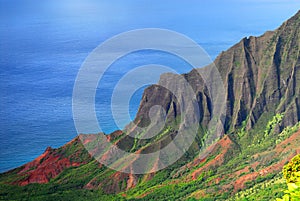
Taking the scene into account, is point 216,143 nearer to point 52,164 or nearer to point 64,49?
point 52,164

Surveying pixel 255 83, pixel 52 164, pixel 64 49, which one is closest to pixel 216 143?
pixel 255 83

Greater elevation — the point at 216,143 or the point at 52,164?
the point at 52,164

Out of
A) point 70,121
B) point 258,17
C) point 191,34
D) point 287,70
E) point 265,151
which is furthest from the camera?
point 258,17

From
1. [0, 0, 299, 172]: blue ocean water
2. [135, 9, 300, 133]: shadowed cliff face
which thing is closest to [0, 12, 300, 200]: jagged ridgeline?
[135, 9, 300, 133]: shadowed cliff face

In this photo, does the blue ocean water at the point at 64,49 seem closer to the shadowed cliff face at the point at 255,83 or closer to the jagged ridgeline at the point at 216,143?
the jagged ridgeline at the point at 216,143

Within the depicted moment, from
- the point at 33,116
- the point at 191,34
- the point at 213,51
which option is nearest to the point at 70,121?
the point at 33,116

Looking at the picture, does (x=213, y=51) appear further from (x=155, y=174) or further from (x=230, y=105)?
(x=155, y=174)

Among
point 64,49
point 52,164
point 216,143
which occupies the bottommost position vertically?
point 216,143

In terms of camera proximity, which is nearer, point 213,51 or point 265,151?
point 265,151
